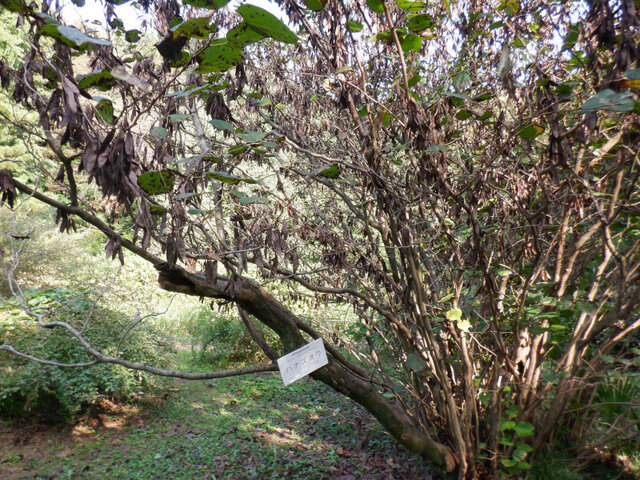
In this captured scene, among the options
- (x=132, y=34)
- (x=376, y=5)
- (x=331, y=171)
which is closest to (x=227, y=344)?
(x=132, y=34)

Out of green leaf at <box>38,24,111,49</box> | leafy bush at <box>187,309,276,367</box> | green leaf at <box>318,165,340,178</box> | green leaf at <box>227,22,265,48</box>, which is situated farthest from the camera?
leafy bush at <box>187,309,276,367</box>

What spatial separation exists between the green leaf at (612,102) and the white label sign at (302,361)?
1.37 meters

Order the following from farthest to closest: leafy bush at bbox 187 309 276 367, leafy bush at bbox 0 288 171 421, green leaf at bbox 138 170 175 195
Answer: leafy bush at bbox 187 309 276 367, leafy bush at bbox 0 288 171 421, green leaf at bbox 138 170 175 195

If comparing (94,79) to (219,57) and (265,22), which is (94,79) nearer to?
(219,57)

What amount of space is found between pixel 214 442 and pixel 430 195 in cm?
306

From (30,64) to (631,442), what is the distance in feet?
10.8

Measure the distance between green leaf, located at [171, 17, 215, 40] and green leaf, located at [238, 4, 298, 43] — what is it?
0.13 meters

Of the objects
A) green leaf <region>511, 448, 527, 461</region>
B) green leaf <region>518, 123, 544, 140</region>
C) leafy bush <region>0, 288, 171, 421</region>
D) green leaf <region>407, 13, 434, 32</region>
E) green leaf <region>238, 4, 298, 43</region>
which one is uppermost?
green leaf <region>407, 13, 434, 32</region>

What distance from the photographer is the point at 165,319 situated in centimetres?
694

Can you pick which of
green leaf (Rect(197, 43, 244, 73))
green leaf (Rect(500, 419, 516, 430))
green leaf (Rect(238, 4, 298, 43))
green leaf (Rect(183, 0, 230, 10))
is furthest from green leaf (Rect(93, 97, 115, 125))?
green leaf (Rect(500, 419, 516, 430))

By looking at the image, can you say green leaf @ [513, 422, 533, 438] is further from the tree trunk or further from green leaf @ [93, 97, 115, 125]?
green leaf @ [93, 97, 115, 125]

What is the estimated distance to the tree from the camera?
1313 mm

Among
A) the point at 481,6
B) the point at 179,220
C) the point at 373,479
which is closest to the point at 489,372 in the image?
the point at 373,479

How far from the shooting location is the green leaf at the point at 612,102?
0.95 metres
